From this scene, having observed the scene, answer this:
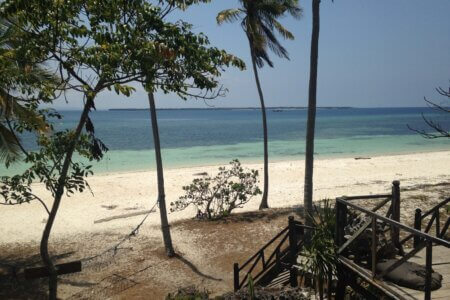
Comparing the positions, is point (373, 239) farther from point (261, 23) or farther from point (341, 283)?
point (261, 23)

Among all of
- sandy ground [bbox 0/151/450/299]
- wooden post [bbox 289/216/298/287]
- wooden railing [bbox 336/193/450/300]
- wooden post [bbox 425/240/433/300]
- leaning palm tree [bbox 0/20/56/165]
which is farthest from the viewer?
sandy ground [bbox 0/151/450/299]

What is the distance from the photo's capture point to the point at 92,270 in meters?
11.0

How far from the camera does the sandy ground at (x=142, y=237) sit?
33.3 ft

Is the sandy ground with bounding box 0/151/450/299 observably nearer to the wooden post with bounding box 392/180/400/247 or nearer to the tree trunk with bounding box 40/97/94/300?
the tree trunk with bounding box 40/97/94/300

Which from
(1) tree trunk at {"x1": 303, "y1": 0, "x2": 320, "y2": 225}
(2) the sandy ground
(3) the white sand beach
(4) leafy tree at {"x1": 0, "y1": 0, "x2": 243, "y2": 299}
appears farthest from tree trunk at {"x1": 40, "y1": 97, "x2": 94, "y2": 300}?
(3) the white sand beach

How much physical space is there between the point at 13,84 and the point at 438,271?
26.9ft

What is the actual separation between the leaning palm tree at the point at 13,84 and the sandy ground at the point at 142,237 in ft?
12.2

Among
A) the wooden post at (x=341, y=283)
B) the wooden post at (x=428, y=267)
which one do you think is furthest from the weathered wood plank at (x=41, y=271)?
the wooden post at (x=428, y=267)

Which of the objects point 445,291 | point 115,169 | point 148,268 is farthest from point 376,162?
point 445,291

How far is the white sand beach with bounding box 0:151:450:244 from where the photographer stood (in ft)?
52.7

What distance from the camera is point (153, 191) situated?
2325 centimetres

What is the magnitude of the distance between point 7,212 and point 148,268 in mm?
10834

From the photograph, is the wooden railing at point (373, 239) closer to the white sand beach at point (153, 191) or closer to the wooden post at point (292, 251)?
the wooden post at point (292, 251)

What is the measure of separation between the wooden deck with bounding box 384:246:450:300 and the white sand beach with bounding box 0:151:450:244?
33.0 ft
